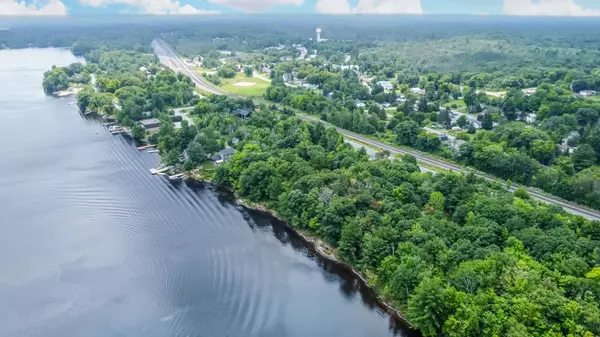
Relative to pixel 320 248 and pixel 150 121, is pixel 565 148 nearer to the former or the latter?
pixel 320 248

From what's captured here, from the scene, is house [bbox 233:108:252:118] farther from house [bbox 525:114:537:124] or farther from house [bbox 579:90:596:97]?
house [bbox 579:90:596:97]

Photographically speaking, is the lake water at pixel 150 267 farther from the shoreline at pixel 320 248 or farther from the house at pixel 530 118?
the house at pixel 530 118

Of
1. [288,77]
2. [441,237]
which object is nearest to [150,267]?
[441,237]

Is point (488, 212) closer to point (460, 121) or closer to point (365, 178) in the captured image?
point (365, 178)

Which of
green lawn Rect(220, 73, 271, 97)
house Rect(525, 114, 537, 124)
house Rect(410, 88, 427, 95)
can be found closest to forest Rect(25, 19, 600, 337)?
house Rect(525, 114, 537, 124)

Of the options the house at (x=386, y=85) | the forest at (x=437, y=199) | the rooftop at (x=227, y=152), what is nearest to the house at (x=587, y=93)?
the forest at (x=437, y=199)

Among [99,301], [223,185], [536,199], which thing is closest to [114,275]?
[99,301]
